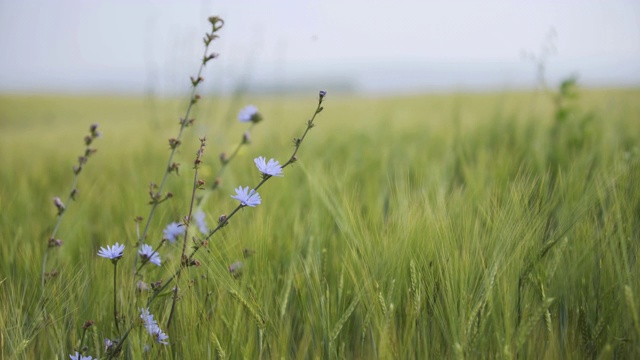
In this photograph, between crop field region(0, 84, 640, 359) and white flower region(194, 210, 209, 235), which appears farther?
white flower region(194, 210, 209, 235)

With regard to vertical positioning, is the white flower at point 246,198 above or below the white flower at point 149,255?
above

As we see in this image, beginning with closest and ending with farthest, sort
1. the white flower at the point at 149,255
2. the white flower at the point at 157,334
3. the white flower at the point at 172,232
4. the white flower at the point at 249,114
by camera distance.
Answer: the white flower at the point at 157,334 < the white flower at the point at 149,255 < the white flower at the point at 172,232 < the white flower at the point at 249,114

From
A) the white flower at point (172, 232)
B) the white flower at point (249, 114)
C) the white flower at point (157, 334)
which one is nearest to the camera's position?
the white flower at point (157, 334)

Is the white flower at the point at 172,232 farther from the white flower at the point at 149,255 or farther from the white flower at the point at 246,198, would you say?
the white flower at the point at 246,198

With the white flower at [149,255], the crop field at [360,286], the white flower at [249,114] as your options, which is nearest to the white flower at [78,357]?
the crop field at [360,286]

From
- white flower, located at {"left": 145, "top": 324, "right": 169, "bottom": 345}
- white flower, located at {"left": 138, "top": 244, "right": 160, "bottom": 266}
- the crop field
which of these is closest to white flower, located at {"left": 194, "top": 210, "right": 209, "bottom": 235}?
the crop field

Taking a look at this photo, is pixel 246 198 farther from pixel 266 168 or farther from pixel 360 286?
pixel 360 286

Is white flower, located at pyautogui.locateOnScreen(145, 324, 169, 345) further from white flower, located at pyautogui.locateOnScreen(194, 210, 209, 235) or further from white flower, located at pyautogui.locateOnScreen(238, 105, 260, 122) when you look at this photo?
white flower, located at pyautogui.locateOnScreen(238, 105, 260, 122)

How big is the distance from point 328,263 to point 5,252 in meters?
0.71

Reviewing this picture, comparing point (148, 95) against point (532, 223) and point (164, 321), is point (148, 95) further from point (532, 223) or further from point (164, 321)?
point (532, 223)

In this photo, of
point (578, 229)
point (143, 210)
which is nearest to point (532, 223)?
point (578, 229)

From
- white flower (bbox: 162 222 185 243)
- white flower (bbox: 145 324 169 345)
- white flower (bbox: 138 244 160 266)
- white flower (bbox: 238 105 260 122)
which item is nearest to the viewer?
white flower (bbox: 145 324 169 345)

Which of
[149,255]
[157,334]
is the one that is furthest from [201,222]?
[157,334]

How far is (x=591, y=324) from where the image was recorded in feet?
2.86
